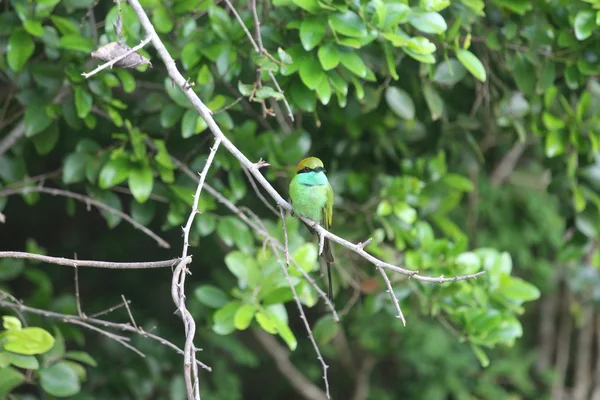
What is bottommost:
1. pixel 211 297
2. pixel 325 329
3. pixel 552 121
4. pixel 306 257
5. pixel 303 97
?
pixel 325 329

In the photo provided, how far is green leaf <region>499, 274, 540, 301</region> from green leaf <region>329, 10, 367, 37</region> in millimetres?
1192

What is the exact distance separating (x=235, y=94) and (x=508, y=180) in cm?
260

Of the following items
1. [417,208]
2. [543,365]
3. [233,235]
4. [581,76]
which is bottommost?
[543,365]

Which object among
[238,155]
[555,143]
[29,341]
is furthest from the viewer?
[555,143]

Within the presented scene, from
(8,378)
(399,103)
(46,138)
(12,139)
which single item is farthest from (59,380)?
(399,103)

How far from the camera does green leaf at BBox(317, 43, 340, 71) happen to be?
8.27 ft

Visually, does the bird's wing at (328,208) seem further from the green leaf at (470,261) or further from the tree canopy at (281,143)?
the green leaf at (470,261)

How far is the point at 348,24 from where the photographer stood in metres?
2.54

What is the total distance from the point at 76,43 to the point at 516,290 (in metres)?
1.86

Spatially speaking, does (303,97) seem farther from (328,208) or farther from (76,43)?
(76,43)

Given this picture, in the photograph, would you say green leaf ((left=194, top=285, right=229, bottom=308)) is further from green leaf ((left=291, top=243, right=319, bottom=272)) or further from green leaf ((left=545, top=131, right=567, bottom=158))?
green leaf ((left=545, top=131, right=567, bottom=158))

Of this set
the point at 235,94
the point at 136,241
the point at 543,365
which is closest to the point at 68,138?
the point at 136,241

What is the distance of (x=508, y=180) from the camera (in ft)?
17.0

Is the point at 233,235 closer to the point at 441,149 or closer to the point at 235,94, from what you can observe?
the point at 235,94
